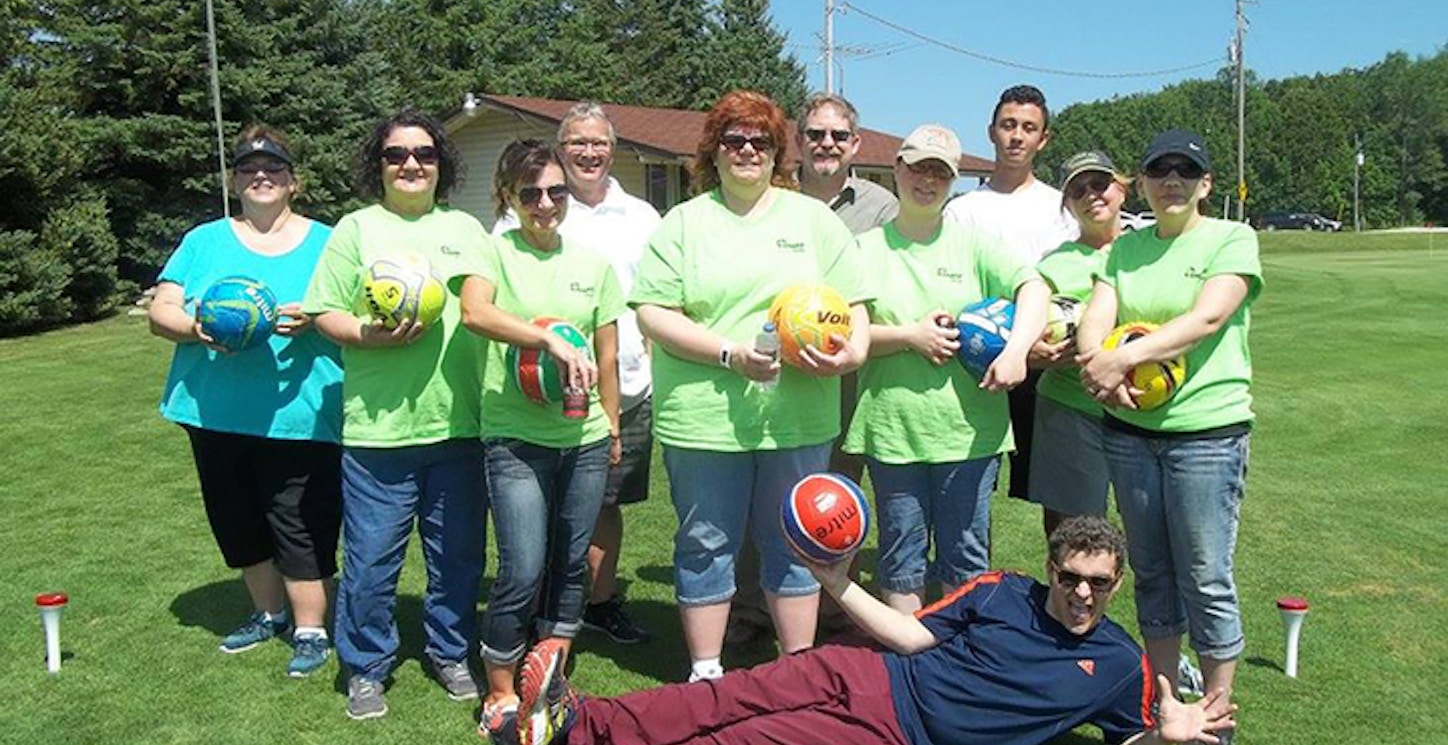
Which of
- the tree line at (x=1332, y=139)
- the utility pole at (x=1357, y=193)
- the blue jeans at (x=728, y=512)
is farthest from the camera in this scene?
the tree line at (x=1332, y=139)

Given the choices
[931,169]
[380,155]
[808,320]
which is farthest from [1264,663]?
[380,155]

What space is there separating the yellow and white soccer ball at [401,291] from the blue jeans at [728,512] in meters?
1.08

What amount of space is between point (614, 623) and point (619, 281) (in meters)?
1.85

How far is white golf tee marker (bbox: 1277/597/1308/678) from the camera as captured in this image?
496 centimetres

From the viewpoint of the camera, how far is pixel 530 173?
14.5 ft

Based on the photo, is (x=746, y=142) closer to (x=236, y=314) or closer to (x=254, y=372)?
(x=236, y=314)

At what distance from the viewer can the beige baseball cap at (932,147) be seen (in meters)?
4.45

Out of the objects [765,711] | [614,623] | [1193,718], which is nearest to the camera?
[1193,718]

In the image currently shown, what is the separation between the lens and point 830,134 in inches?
202

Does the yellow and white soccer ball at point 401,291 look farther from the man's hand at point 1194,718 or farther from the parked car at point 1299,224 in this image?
the parked car at point 1299,224

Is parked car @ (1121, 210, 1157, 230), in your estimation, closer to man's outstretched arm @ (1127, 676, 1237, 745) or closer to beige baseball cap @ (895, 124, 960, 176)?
beige baseball cap @ (895, 124, 960, 176)

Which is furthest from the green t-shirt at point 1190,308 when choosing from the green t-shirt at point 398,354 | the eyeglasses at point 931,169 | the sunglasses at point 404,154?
the sunglasses at point 404,154

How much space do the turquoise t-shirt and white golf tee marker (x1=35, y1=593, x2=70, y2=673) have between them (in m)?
0.95

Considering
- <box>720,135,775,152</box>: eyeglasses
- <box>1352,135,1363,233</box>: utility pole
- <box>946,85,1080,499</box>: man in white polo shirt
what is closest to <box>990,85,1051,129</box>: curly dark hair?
<box>946,85,1080,499</box>: man in white polo shirt
